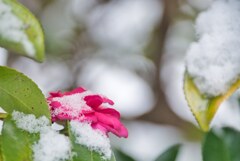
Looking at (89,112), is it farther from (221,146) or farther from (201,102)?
(221,146)

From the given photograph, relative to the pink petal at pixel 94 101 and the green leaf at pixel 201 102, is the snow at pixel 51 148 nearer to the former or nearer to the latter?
the pink petal at pixel 94 101

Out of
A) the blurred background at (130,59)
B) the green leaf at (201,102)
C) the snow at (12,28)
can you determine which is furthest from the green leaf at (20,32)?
the blurred background at (130,59)

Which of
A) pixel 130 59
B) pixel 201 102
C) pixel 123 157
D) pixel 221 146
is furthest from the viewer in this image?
pixel 130 59

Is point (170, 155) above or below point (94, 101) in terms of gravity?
below

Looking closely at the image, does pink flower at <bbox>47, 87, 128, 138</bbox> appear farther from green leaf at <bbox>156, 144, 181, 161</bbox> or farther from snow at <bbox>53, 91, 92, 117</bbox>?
green leaf at <bbox>156, 144, 181, 161</bbox>

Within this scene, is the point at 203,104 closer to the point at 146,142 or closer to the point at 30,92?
the point at 30,92

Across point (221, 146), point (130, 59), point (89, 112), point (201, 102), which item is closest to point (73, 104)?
point (89, 112)

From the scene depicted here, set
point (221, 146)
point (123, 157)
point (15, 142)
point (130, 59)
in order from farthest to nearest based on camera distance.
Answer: point (130, 59) < point (123, 157) < point (221, 146) < point (15, 142)

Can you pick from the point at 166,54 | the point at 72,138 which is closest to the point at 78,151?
the point at 72,138
